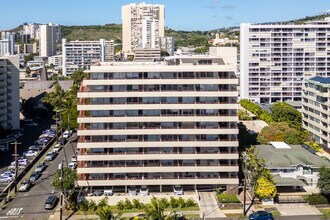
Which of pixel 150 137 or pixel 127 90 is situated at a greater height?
pixel 127 90

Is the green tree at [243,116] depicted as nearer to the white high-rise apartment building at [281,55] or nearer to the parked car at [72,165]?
the white high-rise apartment building at [281,55]

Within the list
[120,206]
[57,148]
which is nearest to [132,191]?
[120,206]

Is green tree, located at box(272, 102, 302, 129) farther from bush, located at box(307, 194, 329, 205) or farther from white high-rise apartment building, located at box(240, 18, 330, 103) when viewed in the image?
bush, located at box(307, 194, 329, 205)

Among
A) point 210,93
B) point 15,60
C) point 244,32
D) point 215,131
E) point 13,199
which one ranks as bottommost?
point 13,199

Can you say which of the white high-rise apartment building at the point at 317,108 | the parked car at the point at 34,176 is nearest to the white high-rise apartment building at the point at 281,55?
the white high-rise apartment building at the point at 317,108

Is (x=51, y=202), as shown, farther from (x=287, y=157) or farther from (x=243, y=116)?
(x=243, y=116)

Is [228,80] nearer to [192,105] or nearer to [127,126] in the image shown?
[192,105]

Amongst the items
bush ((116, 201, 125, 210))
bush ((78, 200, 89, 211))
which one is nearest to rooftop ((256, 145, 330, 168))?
bush ((116, 201, 125, 210))

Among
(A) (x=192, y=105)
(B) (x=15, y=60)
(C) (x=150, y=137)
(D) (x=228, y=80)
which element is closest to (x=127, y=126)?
(C) (x=150, y=137)
